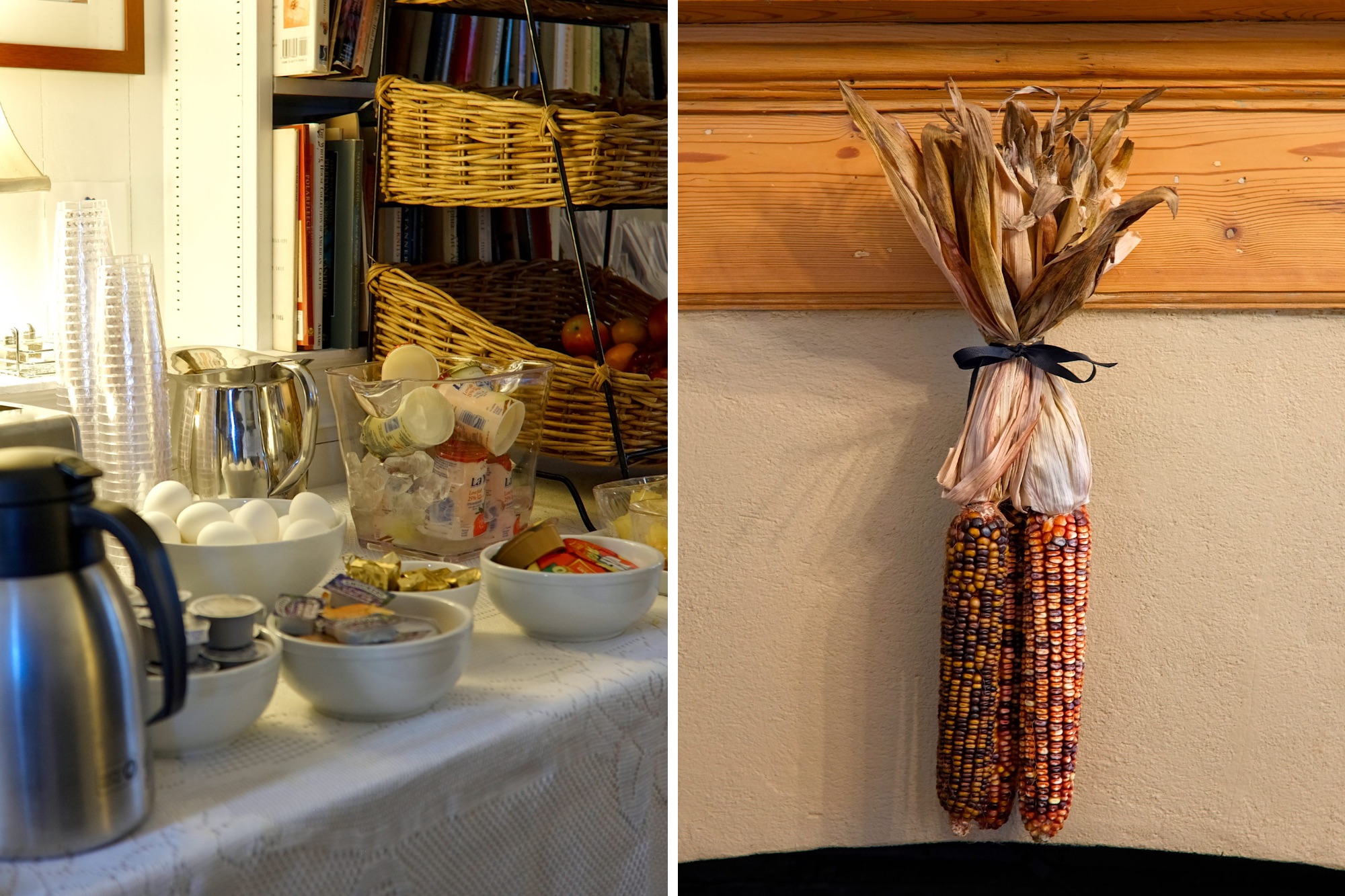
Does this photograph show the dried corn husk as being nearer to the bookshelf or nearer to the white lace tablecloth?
the bookshelf

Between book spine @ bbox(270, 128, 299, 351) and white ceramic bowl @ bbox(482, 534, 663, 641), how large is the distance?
674mm

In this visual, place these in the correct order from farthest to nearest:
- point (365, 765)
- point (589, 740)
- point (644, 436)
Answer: point (644, 436)
point (589, 740)
point (365, 765)

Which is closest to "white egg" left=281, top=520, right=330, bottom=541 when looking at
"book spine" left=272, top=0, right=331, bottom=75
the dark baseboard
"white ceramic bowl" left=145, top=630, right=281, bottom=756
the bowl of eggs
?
the bowl of eggs

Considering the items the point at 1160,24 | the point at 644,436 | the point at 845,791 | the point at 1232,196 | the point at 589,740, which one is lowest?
the point at 845,791

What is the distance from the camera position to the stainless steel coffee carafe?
0.62m

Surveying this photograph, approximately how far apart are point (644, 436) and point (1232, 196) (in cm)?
93

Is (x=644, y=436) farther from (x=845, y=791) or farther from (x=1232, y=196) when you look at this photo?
(x=1232, y=196)

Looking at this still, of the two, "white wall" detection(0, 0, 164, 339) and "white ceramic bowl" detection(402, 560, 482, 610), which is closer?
"white ceramic bowl" detection(402, 560, 482, 610)

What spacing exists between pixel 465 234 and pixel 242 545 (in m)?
0.75

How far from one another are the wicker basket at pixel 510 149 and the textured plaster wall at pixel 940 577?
444mm

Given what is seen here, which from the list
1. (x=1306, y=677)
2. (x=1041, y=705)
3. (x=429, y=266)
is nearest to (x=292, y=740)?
(x=429, y=266)

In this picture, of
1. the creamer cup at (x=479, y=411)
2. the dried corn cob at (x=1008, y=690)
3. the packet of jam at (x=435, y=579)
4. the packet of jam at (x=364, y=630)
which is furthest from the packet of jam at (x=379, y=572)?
the dried corn cob at (x=1008, y=690)

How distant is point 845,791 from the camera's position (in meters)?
1.83

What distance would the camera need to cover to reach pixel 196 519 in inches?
37.9
